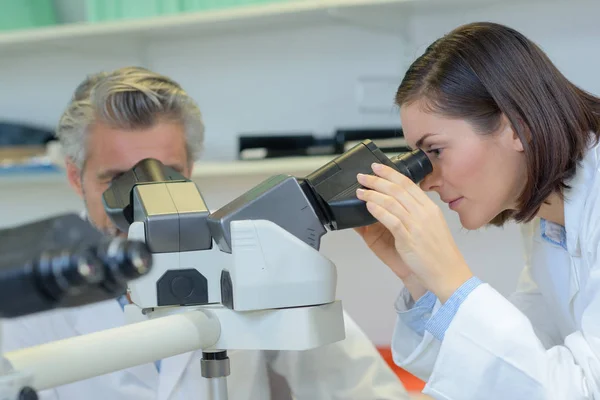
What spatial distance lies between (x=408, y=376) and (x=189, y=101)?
0.91m

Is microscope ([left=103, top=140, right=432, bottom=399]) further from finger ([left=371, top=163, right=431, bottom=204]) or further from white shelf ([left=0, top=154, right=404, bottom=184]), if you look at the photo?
white shelf ([left=0, top=154, right=404, bottom=184])

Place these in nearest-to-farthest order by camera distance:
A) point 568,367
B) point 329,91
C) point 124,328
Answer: point 124,328 → point 568,367 → point 329,91

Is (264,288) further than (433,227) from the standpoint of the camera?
No

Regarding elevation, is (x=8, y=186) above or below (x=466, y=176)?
below

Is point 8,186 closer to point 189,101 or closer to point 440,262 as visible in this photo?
point 189,101

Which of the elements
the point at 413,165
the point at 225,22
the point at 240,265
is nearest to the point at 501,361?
the point at 413,165

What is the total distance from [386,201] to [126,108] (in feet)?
2.07

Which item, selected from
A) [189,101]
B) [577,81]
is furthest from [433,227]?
[577,81]

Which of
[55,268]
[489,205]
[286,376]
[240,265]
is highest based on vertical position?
[55,268]

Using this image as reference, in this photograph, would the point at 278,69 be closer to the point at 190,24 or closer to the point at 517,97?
the point at 190,24

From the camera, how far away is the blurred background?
194cm

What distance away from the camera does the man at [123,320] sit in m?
1.31

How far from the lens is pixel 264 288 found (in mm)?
853

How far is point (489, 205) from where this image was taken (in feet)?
4.03
